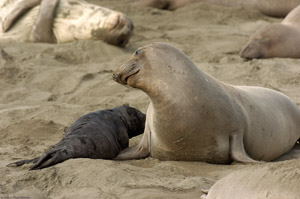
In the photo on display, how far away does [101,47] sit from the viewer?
257 inches

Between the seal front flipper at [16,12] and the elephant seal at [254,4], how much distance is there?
1.96 metres

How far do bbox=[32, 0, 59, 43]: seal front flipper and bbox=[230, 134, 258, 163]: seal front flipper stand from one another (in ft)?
12.6

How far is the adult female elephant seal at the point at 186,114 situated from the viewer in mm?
3465

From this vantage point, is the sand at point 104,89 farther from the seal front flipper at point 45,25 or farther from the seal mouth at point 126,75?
the seal mouth at point 126,75

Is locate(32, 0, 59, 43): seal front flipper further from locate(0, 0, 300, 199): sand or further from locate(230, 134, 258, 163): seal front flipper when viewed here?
locate(230, 134, 258, 163): seal front flipper

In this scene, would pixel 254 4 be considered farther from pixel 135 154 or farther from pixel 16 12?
pixel 135 154

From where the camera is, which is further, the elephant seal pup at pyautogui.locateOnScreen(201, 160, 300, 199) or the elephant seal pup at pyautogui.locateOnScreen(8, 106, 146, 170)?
the elephant seal pup at pyautogui.locateOnScreen(8, 106, 146, 170)

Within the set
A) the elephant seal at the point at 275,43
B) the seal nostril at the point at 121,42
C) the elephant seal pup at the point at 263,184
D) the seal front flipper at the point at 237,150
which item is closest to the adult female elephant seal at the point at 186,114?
the seal front flipper at the point at 237,150

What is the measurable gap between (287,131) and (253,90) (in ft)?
1.20

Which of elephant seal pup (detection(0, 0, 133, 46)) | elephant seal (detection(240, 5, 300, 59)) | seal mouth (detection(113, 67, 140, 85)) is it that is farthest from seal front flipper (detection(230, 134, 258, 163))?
elephant seal pup (detection(0, 0, 133, 46))

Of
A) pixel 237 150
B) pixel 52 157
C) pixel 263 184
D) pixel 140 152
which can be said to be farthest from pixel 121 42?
pixel 263 184

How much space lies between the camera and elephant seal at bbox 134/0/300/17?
27.1 ft

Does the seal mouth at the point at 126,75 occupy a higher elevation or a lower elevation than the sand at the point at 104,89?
higher

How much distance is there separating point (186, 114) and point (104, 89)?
1.96 m
